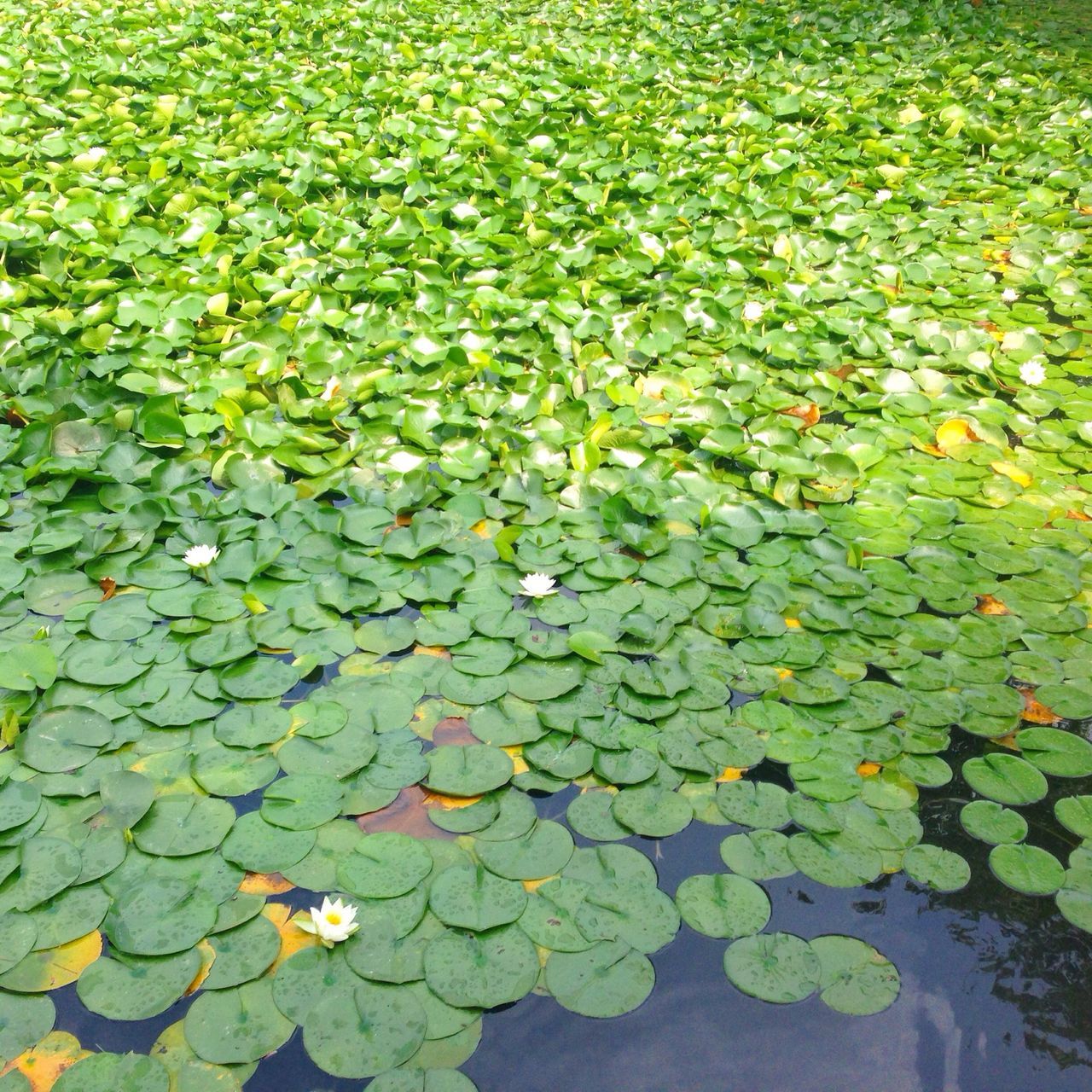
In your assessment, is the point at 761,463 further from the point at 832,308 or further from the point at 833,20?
the point at 833,20

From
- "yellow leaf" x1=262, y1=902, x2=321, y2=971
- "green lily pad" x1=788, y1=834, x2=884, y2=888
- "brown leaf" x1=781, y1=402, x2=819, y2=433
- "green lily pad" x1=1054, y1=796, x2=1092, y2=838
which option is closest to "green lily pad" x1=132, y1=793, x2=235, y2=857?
"yellow leaf" x1=262, y1=902, x2=321, y2=971

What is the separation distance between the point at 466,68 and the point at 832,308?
9.61ft

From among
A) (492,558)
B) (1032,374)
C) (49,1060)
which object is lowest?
(49,1060)

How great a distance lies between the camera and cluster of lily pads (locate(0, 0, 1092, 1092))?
1.59m

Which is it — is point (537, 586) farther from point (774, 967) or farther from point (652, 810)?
point (774, 967)

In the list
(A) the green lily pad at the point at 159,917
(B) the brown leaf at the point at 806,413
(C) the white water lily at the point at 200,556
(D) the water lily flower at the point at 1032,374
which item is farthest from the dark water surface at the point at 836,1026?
(D) the water lily flower at the point at 1032,374

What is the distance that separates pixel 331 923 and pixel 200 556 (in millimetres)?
973

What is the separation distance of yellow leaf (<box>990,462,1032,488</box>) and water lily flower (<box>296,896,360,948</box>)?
6.58 feet

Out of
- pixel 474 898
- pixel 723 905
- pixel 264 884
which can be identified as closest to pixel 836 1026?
pixel 723 905

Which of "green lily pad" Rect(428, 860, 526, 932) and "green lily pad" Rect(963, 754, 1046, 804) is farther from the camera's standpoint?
"green lily pad" Rect(963, 754, 1046, 804)

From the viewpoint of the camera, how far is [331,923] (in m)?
1.57

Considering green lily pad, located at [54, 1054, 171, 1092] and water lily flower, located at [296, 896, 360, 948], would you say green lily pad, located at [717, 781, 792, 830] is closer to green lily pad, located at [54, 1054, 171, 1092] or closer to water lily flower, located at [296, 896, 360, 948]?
water lily flower, located at [296, 896, 360, 948]

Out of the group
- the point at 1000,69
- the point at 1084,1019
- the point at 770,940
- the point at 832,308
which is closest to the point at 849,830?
the point at 770,940

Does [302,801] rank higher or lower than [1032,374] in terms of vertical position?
lower
